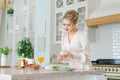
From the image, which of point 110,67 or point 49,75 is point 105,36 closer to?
point 110,67

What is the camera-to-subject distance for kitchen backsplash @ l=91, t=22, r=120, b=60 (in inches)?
168

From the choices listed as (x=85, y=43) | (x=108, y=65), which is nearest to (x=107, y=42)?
(x=108, y=65)

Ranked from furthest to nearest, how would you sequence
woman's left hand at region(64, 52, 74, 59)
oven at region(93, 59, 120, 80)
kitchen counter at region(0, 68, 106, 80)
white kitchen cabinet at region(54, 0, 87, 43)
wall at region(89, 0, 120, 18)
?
white kitchen cabinet at region(54, 0, 87, 43) < wall at region(89, 0, 120, 18) < oven at region(93, 59, 120, 80) < woman's left hand at region(64, 52, 74, 59) < kitchen counter at region(0, 68, 106, 80)

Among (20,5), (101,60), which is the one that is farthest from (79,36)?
(20,5)

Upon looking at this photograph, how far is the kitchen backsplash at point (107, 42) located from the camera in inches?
168

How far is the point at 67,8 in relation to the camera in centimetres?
522

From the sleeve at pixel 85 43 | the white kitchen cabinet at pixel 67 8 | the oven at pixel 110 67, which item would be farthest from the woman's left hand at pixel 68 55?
the white kitchen cabinet at pixel 67 8

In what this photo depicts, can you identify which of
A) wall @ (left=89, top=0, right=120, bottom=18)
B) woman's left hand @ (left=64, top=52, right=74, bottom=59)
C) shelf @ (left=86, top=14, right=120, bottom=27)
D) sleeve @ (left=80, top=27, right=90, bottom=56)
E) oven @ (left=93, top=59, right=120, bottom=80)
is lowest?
oven @ (left=93, top=59, right=120, bottom=80)

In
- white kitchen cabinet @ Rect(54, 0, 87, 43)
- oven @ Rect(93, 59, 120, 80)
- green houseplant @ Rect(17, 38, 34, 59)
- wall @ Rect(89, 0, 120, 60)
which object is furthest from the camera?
green houseplant @ Rect(17, 38, 34, 59)

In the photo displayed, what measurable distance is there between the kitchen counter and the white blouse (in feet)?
0.70

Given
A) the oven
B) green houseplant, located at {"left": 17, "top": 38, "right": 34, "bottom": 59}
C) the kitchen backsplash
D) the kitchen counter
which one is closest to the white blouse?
the kitchen counter

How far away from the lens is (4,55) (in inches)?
200

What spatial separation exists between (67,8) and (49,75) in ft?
11.0

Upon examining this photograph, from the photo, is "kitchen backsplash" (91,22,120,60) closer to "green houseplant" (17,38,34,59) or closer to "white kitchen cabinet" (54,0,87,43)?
"white kitchen cabinet" (54,0,87,43)
